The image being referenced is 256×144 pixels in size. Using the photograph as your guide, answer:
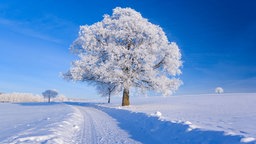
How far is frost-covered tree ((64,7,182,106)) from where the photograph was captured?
98.9 feet

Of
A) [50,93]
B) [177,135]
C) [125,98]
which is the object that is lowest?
[177,135]

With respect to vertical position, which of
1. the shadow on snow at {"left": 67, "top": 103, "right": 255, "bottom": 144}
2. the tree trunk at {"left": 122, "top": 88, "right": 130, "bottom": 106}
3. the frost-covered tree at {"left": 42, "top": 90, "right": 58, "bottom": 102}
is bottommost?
the shadow on snow at {"left": 67, "top": 103, "right": 255, "bottom": 144}

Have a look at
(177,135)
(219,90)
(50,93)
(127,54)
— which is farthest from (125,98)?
(50,93)

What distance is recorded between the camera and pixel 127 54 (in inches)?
1192

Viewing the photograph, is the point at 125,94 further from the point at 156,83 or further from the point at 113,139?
the point at 113,139

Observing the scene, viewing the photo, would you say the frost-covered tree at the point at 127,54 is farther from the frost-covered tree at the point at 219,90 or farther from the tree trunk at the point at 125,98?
the frost-covered tree at the point at 219,90

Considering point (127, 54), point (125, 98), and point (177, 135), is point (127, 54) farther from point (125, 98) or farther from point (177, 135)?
point (177, 135)

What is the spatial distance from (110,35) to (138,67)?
5067 mm

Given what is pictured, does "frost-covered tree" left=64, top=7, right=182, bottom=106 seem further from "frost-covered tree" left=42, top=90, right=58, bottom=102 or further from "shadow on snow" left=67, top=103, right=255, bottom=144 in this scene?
"frost-covered tree" left=42, top=90, right=58, bottom=102

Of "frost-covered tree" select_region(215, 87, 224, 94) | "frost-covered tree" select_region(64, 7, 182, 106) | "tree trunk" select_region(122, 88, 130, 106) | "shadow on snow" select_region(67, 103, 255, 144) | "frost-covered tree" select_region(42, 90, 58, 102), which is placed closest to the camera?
"shadow on snow" select_region(67, 103, 255, 144)

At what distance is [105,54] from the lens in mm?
32188

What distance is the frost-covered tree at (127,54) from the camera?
98.9ft

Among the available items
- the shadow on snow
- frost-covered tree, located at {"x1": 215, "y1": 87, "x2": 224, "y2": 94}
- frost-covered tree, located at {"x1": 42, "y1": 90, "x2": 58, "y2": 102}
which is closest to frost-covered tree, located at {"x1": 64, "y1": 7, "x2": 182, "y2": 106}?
the shadow on snow

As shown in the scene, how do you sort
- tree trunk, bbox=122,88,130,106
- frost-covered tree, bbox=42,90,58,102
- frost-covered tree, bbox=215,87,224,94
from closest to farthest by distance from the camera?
tree trunk, bbox=122,88,130,106, frost-covered tree, bbox=215,87,224,94, frost-covered tree, bbox=42,90,58,102
